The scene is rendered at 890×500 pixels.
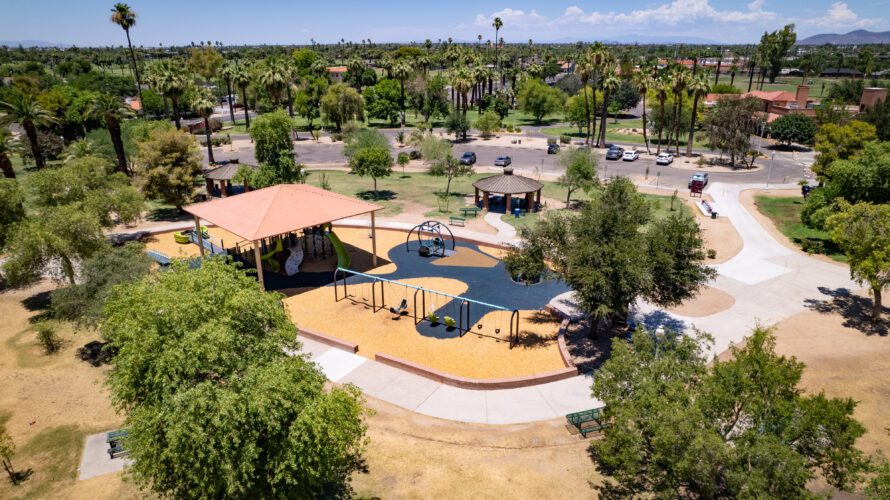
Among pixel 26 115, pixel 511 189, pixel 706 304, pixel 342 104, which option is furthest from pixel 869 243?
pixel 342 104

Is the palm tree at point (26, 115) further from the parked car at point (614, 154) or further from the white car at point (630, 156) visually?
the white car at point (630, 156)

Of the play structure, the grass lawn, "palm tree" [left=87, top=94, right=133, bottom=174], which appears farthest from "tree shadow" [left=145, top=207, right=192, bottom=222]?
the grass lawn

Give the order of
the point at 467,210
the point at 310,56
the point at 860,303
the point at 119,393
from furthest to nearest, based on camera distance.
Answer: the point at 310,56 → the point at 467,210 → the point at 860,303 → the point at 119,393

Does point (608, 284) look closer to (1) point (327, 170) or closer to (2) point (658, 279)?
(2) point (658, 279)

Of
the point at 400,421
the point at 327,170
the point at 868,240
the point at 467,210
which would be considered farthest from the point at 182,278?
the point at 327,170

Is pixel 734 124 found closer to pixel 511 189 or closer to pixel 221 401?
pixel 511 189

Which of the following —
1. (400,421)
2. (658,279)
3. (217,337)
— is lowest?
(400,421)

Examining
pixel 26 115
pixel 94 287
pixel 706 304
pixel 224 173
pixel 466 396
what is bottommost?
pixel 466 396
